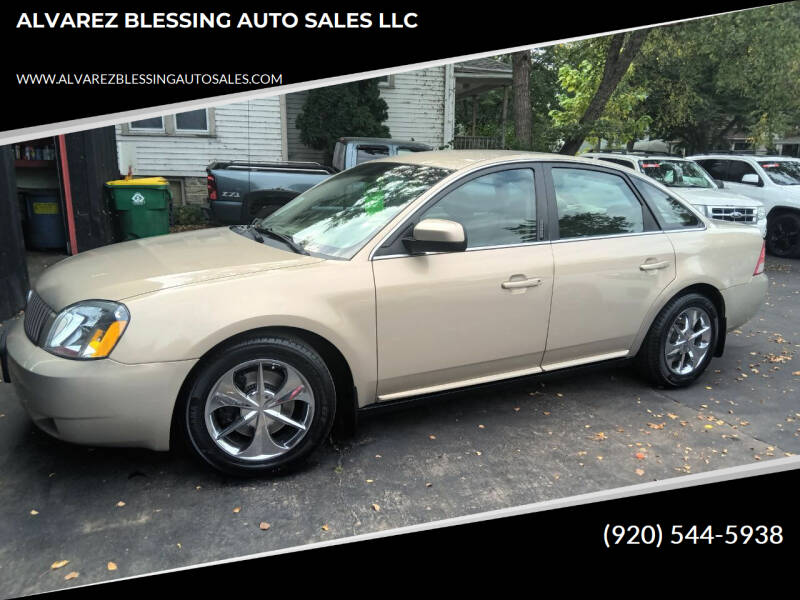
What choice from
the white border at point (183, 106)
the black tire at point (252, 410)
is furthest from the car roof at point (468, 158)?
the white border at point (183, 106)

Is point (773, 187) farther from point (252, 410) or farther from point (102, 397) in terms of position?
point (102, 397)

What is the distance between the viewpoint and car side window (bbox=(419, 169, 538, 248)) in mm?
3798

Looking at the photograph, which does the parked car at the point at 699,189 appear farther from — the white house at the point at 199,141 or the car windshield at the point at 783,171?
the white house at the point at 199,141

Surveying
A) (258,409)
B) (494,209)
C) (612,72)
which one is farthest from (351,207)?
(612,72)

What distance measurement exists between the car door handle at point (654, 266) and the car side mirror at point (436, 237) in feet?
4.93

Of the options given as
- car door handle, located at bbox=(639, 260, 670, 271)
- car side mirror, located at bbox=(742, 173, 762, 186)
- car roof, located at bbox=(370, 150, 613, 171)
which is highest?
car roof, located at bbox=(370, 150, 613, 171)

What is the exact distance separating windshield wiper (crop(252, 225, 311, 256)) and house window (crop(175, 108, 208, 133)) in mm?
11463

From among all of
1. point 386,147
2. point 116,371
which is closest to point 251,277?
point 116,371

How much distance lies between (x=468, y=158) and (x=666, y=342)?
1945 millimetres

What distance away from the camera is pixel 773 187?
1160 centimetres

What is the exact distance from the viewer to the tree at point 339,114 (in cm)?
1494

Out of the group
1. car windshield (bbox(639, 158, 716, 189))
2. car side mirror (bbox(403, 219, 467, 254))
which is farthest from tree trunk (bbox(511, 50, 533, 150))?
car side mirror (bbox(403, 219, 467, 254))

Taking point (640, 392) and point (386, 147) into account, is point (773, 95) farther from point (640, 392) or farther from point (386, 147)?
point (640, 392)

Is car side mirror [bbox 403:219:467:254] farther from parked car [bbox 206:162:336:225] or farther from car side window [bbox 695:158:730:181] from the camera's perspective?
car side window [bbox 695:158:730:181]
